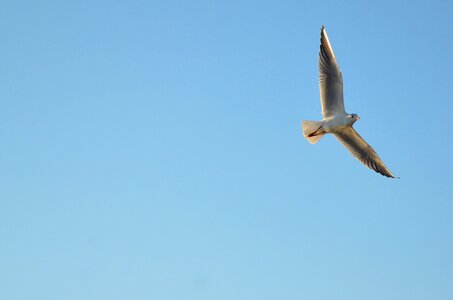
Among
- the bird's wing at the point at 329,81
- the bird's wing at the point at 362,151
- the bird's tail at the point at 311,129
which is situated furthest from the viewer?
the bird's wing at the point at 362,151

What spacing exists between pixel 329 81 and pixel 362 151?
2349 mm

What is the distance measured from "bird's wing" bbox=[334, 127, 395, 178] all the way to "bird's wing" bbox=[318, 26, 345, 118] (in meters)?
0.84

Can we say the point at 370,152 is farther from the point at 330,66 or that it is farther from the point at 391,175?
the point at 330,66

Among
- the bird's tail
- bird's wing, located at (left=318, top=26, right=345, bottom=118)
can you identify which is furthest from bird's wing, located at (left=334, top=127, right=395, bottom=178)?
the bird's tail

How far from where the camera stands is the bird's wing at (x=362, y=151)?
709 inches

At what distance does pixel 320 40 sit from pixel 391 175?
422 cm

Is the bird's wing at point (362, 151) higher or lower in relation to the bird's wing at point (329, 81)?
lower

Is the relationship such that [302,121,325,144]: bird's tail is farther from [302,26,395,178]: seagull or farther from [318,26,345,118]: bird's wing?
[318,26,345,118]: bird's wing

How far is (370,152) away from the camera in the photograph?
59.8 feet

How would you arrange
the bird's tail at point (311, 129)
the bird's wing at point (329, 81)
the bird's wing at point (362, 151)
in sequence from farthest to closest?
the bird's wing at point (362, 151)
the bird's tail at point (311, 129)
the bird's wing at point (329, 81)

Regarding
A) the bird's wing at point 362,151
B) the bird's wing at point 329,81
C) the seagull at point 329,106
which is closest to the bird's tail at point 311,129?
the seagull at point 329,106

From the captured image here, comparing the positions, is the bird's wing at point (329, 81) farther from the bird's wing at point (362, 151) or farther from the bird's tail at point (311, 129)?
the bird's wing at point (362, 151)

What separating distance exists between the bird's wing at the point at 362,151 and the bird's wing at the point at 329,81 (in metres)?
0.84

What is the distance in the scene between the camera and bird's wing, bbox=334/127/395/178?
1800cm
